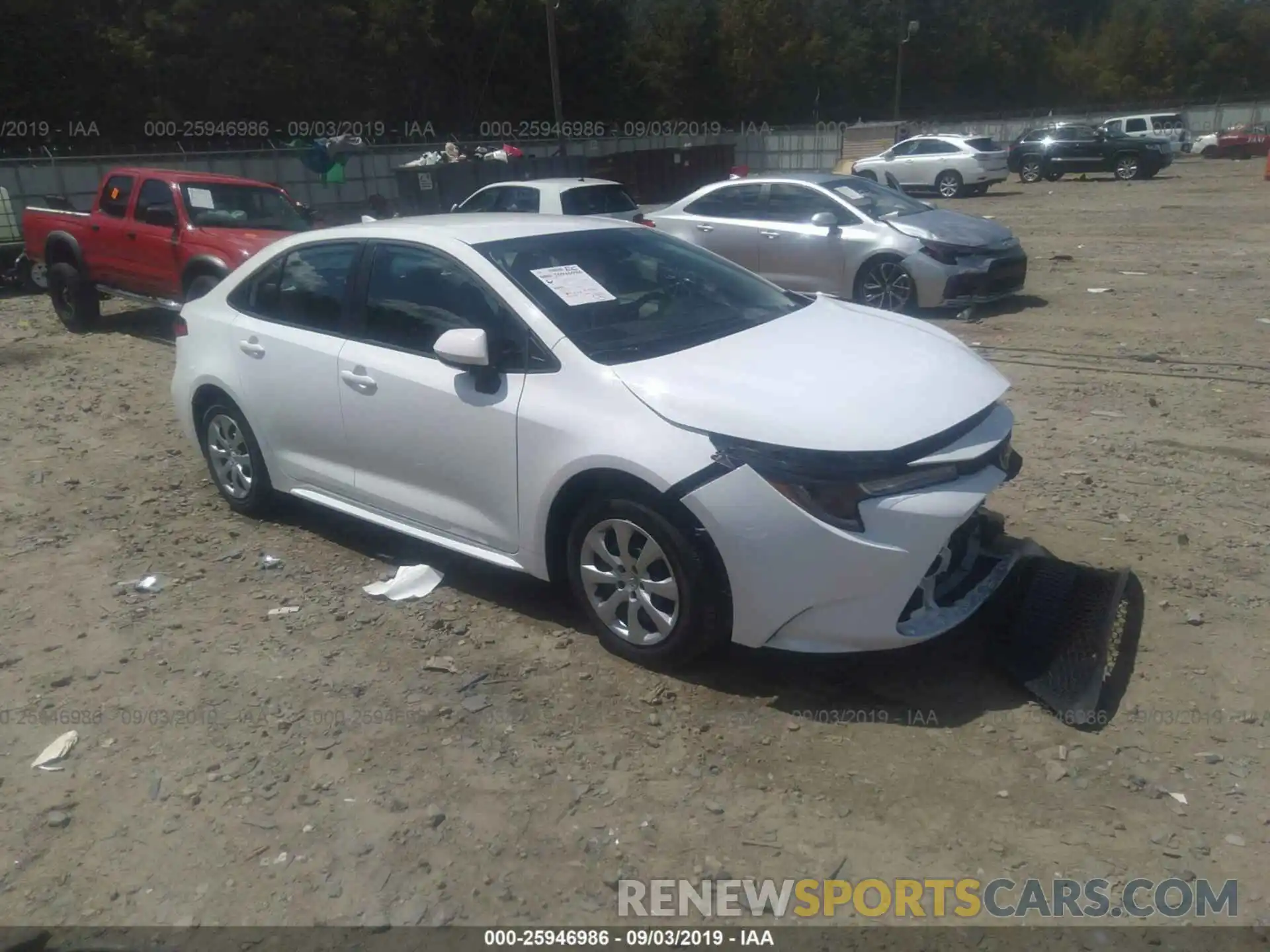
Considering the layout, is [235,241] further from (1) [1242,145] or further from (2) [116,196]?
(1) [1242,145]

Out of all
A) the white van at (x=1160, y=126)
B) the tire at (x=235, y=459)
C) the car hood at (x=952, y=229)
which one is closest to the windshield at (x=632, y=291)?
the tire at (x=235, y=459)

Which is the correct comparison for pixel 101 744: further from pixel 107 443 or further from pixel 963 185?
pixel 963 185

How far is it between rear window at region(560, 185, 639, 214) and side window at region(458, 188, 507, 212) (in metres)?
1.15

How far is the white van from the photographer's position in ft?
126

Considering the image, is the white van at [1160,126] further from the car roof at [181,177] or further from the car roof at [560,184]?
the car roof at [181,177]

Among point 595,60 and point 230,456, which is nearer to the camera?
point 230,456

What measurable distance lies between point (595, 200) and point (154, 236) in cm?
Result: 566

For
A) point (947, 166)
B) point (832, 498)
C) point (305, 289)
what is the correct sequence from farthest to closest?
point (947, 166) → point (305, 289) → point (832, 498)

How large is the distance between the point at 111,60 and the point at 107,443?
99.9 ft

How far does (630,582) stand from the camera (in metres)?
3.95

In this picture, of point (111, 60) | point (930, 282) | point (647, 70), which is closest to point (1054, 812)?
point (930, 282)

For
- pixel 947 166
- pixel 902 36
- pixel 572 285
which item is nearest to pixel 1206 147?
pixel 947 166

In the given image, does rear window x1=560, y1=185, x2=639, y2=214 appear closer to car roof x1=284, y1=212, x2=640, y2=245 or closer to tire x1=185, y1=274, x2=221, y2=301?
tire x1=185, y1=274, x2=221, y2=301

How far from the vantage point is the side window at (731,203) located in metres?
11.5
